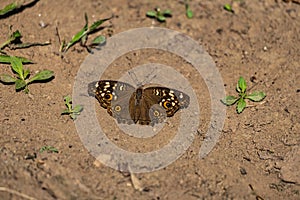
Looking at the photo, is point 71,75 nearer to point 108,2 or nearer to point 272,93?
point 108,2

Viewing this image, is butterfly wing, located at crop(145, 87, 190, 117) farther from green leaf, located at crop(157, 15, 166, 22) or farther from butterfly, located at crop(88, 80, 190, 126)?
green leaf, located at crop(157, 15, 166, 22)

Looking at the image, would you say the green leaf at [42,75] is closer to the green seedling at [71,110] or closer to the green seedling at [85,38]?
the green seedling at [71,110]

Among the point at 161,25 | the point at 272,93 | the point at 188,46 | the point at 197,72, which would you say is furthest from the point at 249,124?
the point at 161,25

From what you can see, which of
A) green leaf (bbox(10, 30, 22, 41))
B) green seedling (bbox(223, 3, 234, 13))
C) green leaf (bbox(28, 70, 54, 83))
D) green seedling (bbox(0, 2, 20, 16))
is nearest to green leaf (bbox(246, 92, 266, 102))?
green seedling (bbox(223, 3, 234, 13))

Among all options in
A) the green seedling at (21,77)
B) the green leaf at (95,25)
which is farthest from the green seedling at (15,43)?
the green leaf at (95,25)

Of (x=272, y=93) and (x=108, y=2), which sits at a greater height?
(x=108, y=2)

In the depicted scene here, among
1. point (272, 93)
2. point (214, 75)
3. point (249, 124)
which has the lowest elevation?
point (249, 124)

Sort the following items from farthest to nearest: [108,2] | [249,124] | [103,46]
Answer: [108,2], [103,46], [249,124]
